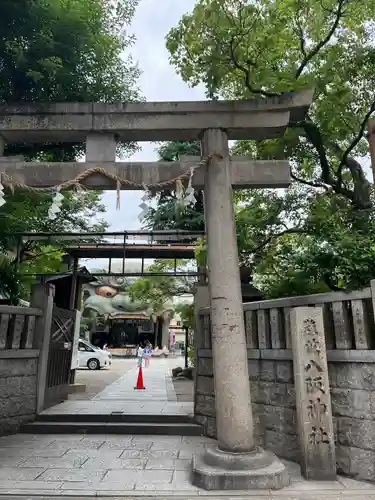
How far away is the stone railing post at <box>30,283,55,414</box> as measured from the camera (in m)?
7.83

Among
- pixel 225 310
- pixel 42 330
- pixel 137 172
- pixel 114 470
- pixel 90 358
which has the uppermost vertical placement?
pixel 137 172

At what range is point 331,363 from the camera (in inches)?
206

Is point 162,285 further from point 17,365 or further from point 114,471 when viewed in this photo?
point 114,471

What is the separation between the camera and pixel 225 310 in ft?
16.7

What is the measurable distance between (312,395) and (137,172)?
13.5ft

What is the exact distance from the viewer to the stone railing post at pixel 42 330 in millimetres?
7828

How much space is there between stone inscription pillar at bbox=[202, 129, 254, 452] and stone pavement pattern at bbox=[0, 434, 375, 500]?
2.54 feet

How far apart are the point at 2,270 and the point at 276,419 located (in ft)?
20.0

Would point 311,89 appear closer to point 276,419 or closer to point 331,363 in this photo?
point 331,363

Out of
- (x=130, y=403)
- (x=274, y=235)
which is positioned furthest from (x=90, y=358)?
(x=274, y=235)

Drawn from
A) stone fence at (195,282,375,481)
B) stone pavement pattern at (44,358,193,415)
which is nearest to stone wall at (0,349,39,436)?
stone pavement pattern at (44,358,193,415)

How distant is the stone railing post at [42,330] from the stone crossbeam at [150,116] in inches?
145

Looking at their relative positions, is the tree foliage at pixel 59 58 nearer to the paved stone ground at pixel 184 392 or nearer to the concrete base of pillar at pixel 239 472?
the concrete base of pillar at pixel 239 472

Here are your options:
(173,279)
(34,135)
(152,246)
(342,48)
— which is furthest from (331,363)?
(173,279)
